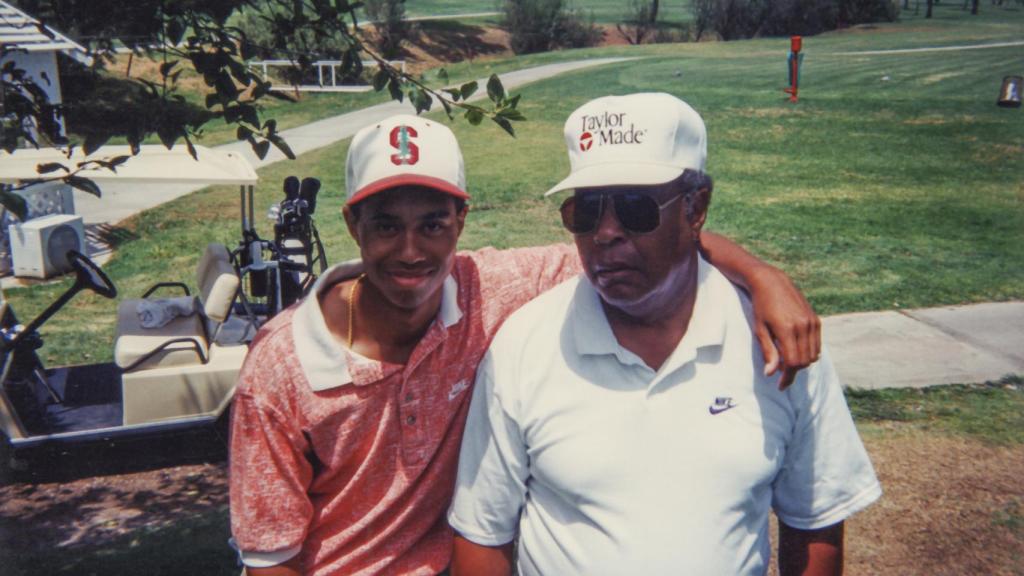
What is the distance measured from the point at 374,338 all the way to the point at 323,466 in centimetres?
34

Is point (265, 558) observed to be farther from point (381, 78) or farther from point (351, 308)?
point (381, 78)

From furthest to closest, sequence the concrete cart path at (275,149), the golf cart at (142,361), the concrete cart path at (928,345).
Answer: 1. the concrete cart path at (275,149)
2. the concrete cart path at (928,345)
3. the golf cart at (142,361)

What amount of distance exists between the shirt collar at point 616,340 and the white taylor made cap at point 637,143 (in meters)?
0.31

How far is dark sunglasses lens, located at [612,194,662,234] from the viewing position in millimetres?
2342

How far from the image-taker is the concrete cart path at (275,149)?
13.2 m

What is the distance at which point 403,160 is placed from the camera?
7.48 ft

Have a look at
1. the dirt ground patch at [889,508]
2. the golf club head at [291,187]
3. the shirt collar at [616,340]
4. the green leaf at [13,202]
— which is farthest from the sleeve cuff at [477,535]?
the golf club head at [291,187]

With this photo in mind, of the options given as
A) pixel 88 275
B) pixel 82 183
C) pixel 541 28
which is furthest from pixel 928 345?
pixel 541 28

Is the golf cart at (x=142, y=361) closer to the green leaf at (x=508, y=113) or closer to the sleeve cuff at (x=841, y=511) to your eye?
the green leaf at (x=508, y=113)

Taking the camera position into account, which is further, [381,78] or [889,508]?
[889,508]

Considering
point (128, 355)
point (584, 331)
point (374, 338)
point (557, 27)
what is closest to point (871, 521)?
point (584, 331)

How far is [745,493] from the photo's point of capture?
7.17 ft

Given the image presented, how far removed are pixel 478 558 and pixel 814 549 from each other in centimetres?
86

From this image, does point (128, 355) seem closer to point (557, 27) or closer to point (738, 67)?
point (738, 67)
